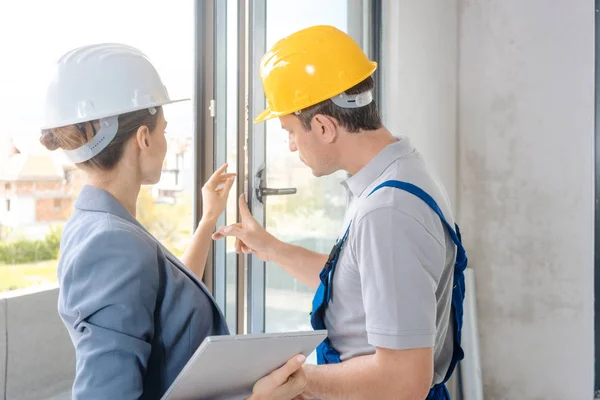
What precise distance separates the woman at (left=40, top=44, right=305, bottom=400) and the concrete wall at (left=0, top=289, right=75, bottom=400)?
2.37 feet

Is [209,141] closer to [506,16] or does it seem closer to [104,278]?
[104,278]

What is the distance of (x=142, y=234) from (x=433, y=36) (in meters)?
2.39

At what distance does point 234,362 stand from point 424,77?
2.31 metres

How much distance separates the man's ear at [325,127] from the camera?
1411 millimetres

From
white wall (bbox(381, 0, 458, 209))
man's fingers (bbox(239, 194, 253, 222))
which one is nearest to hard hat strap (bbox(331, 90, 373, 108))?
man's fingers (bbox(239, 194, 253, 222))

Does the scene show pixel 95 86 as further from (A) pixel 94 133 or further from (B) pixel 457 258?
(B) pixel 457 258

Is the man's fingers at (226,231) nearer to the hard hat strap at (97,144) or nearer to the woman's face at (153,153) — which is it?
the woman's face at (153,153)

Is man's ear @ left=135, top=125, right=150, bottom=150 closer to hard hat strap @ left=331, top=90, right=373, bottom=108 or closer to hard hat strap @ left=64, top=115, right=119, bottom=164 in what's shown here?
hard hat strap @ left=64, top=115, right=119, bottom=164

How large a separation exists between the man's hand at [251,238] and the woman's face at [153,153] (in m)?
0.68

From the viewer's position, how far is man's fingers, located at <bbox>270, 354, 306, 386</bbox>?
1033 mm

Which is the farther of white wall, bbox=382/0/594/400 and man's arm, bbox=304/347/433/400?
white wall, bbox=382/0/594/400

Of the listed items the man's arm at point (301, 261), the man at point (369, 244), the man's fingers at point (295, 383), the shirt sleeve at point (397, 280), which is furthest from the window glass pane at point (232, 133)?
the man's fingers at point (295, 383)

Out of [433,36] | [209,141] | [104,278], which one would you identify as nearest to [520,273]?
[433,36]

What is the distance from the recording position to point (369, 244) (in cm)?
123
